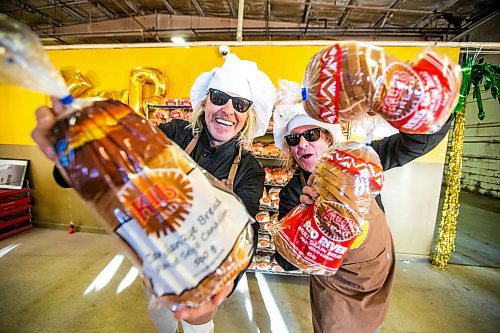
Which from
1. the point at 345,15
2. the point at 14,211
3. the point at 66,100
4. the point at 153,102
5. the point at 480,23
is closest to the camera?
the point at 66,100

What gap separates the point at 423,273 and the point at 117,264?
3.99m

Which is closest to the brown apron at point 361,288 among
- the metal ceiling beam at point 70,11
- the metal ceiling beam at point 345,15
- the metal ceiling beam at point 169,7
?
the metal ceiling beam at point 345,15

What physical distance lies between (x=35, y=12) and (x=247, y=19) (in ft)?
Answer: 14.2

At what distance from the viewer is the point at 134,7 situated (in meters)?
5.04

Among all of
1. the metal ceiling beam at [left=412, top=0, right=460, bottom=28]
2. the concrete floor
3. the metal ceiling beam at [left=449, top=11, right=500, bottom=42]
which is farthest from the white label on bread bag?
the metal ceiling beam at [left=449, top=11, right=500, bottom=42]

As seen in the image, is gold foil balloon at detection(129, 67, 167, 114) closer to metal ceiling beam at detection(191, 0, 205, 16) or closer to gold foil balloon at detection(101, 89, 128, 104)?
gold foil balloon at detection(101, 89, 128, 104)

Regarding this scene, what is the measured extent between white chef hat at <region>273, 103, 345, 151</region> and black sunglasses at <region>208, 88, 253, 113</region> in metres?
0.19

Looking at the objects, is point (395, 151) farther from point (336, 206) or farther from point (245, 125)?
point (245, 125)

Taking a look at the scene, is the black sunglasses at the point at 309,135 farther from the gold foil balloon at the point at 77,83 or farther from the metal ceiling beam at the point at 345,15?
the metal ceiling beam at the point at 345,15

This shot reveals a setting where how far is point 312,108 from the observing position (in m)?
0.71

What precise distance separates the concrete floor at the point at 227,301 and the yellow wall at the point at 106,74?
857mm

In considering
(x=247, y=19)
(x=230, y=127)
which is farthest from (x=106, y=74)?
(x=230, y=127)

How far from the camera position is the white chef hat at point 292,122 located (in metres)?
1.20

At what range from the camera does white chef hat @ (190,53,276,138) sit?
3.95 ft
